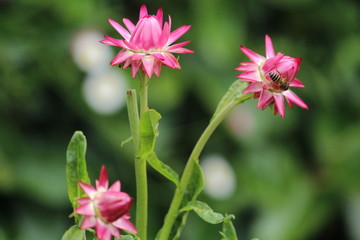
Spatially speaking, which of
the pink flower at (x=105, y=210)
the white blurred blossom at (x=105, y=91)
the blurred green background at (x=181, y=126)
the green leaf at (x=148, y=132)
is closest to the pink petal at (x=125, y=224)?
the pink flower at (x=105, y=210)

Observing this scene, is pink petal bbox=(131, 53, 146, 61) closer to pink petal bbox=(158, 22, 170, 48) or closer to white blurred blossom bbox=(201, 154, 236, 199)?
pink petal bbox=(158, 22, 170, 48)

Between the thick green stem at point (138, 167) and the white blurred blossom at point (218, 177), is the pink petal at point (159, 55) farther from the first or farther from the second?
the white blurred blossom at point (218, 177)

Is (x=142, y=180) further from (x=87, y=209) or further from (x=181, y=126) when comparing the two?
(x=181, y=126)

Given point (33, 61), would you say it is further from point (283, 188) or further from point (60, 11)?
point (283, 188)

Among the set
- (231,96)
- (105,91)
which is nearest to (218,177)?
(105,91)

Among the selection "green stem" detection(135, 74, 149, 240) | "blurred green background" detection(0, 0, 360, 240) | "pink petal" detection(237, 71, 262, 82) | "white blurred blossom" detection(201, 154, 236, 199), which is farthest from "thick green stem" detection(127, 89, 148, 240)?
"white blurred blossom" detection(201, 154, 236, 199)

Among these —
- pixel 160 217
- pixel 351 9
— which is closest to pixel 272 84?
pixel 160 217
